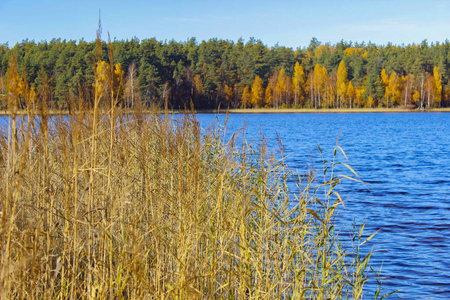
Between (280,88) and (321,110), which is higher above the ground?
(280,88)

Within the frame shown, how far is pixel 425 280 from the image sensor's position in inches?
224

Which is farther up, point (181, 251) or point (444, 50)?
point (444, 50)

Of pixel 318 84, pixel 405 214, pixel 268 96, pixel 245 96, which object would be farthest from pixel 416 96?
pixel 405 214

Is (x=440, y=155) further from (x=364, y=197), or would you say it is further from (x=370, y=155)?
(x=364, y=197)

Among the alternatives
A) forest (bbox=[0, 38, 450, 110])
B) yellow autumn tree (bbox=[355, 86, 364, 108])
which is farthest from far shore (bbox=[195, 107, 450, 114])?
yellow autumn tree (bbox=[355, 86, 364, 108])

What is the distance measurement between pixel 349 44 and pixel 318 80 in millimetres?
76011

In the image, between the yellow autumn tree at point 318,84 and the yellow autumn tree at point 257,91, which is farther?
the yellow autumn tree at point 318,84

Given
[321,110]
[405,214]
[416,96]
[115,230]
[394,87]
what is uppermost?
[394,87]

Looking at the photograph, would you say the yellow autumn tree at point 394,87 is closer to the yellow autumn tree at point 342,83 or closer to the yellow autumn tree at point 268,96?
the yellow autumn tree at point 342,83

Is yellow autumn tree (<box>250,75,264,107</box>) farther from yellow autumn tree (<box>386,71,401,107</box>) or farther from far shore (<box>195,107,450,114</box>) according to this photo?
yellow autumn tree (<box>386,71,401,107</box>)

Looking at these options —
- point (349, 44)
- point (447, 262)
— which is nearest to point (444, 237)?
Answer: point (447, 262)

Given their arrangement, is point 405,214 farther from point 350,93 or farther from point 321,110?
point 350,93

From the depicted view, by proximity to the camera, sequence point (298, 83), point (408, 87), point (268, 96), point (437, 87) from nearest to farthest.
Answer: point (408, 87) → point (437, 87) → point (268, 96) → point (298, 83)

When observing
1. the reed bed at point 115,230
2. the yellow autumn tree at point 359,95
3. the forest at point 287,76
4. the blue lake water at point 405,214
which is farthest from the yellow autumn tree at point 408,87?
the reed bed at point 115,230
